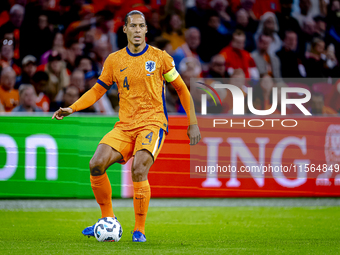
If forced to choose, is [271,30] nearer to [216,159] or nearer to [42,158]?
[216,159]

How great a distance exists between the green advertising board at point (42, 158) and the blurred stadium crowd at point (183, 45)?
920 millimetres

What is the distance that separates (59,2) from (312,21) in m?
5.44

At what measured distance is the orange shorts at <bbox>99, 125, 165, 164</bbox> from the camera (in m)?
5.21

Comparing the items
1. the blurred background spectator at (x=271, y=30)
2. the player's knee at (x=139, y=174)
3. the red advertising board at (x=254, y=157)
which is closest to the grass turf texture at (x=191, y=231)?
the red advertising board at (x=254, y=157)

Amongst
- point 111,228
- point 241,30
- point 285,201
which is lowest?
point 285,201

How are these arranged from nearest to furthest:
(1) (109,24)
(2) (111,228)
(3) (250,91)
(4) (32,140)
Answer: (2) (111,228) < (4) (32,140) < (3) (250,91) < (1) (109,24)

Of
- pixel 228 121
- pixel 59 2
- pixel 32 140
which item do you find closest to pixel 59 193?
pixel 32 140

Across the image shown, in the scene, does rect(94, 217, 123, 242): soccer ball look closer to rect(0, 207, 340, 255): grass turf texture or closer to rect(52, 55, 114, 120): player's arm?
rect(0, 207, 340, 255): grass turf texture

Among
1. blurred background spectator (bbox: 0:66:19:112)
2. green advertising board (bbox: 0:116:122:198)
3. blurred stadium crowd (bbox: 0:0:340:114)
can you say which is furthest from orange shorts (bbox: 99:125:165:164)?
blurred background spectator (bbox: 0:66:19:112)

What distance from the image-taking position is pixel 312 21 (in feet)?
37.6

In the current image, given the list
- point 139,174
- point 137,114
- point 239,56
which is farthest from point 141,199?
point 239,56

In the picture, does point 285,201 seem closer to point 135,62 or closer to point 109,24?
point 135,62

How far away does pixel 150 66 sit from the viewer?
212 inches

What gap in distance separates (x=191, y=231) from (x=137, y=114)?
1726 mm
